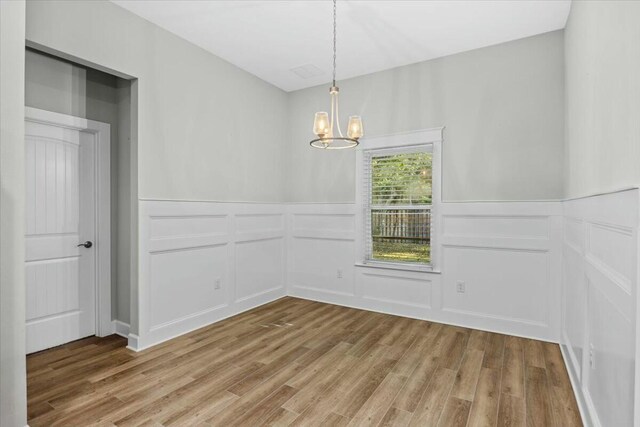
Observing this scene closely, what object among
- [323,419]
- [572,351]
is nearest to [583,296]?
[572,351]

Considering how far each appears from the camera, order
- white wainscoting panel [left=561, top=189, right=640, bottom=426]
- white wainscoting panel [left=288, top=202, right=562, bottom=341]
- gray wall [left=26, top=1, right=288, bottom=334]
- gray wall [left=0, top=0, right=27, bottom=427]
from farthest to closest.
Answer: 1. white wainscoting panel [left=288, top=202, right=562, bottom=341]
2. gray wall [left=26, top=1, right=288, bottom=334]
3. gray wall [left=0, top=0, right=27, bottom=427]
4. white wainscoting panel [left=561, top=189, right=640, bottom=426]

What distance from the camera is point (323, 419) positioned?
2.07m

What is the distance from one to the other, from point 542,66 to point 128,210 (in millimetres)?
4460

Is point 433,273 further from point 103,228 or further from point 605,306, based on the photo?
point 103,228

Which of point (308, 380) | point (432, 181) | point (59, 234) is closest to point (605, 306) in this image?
point (308, 380)

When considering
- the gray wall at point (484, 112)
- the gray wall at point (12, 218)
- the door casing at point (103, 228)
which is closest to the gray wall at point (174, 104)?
the door casing at point (103, 228)

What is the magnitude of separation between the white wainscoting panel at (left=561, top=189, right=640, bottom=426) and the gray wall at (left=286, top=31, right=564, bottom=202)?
0.95 metres

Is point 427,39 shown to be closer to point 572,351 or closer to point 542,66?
point 542,66

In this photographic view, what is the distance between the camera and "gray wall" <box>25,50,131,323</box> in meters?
2.94

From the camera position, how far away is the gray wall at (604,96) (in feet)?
4.21

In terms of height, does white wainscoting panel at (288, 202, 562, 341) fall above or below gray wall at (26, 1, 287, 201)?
below

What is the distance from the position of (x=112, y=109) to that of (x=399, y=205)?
135 inches

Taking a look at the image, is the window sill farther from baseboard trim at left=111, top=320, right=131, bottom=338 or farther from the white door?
the white door

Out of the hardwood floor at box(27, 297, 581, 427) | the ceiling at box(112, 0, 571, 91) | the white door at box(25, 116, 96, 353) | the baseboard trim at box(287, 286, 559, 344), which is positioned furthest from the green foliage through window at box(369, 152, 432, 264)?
the white door at box(25, 116, 96, 353)
